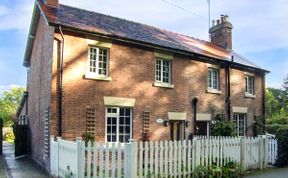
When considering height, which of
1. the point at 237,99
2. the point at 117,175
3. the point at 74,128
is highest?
the point at 237,99

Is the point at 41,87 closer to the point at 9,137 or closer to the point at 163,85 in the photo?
the point at 163,85

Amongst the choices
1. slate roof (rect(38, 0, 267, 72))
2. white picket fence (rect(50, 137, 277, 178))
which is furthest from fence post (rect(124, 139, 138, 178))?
slate roof (rect(38, 0, 267, 72))

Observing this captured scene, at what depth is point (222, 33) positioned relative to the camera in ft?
89.2

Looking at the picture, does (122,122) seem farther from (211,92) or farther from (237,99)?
(237,99)

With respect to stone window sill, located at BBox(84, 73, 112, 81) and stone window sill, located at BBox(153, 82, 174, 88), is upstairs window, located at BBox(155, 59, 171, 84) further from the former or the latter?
stone window sill, located at BBox(84, 73, 112, 81)

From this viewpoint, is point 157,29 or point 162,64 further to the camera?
point 157,29

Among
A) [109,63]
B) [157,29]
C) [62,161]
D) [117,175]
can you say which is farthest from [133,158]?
[157,29]

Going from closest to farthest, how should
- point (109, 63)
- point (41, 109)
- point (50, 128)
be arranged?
point (50, 128)
point (109, 63)
point (41, 109)

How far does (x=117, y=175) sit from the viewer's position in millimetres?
10203

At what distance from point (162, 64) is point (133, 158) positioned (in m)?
8.40

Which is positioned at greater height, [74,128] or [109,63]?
[109,63]

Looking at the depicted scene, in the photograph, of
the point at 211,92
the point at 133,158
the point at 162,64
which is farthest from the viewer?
the point at 211,92

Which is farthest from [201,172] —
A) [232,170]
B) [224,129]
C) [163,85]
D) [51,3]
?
[51,3]

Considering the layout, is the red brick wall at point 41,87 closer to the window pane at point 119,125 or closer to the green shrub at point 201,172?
the window pane at point 119,125
